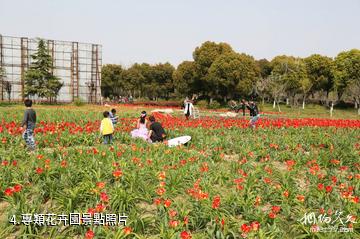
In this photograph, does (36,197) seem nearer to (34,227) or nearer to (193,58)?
(34,227)

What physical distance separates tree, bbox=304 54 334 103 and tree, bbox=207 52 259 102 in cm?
1290

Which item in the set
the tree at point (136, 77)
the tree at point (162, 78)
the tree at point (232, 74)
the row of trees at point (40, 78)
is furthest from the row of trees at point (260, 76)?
the row of trees at point (40, 78)

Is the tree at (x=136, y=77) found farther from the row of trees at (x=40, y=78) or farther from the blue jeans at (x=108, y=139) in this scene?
the blue jeans at (x=108, y=139)

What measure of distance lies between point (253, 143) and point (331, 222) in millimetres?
6387

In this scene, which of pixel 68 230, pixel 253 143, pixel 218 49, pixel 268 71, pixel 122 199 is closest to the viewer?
pixel 68 230

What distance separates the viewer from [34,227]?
4.87 m

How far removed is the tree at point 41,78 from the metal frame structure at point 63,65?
310 cm

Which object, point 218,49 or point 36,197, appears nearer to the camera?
point 36,197

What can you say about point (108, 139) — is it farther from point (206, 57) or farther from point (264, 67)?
point (264, 67)

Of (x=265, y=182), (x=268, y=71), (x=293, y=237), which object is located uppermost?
(x=268, y=71)

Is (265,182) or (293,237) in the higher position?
(265,182)

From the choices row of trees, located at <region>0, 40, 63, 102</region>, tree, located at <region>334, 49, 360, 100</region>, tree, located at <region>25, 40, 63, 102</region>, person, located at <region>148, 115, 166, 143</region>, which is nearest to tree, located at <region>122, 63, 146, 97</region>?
row of trees, located at <region>0, 40, 63, 102</region>

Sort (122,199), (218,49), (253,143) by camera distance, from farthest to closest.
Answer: (218,49)
(253,143)
(122,199)

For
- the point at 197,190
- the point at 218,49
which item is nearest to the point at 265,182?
the point at 197,190
